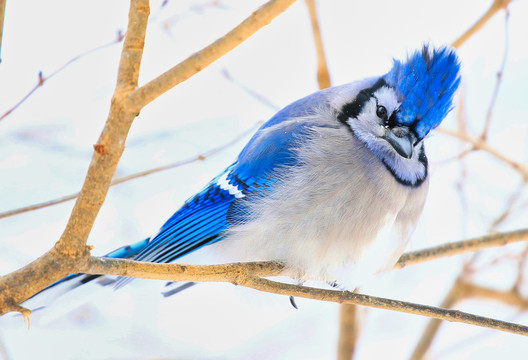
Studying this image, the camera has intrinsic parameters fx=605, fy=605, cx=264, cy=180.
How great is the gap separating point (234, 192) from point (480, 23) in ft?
4.74

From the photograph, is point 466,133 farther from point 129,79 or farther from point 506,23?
point 129,79

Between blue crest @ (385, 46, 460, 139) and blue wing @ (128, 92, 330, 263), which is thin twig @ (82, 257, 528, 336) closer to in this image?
blue wing @ (128, 92, 330, 263)

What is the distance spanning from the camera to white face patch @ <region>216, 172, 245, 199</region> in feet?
8.04

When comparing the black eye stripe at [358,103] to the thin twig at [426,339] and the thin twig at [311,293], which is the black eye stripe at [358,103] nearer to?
the thin twig at [311,293]

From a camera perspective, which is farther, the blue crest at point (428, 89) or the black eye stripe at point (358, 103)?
the black eye stripe at point (358, 103)

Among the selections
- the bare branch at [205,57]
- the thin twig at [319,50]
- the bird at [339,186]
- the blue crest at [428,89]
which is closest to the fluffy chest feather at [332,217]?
the bird at [339,186]

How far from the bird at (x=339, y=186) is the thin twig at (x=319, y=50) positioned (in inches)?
17.5

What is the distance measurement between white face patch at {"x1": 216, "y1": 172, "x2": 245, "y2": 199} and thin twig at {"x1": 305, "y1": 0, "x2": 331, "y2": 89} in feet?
2.49

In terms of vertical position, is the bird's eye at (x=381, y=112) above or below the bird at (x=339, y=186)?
above

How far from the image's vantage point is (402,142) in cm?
227

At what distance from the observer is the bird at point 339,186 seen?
2.19 metres

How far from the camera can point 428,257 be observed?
2.52 meters

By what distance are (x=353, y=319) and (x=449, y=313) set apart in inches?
44.1

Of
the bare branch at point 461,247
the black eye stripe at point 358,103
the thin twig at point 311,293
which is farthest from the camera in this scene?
the bare branch at point 461,247
